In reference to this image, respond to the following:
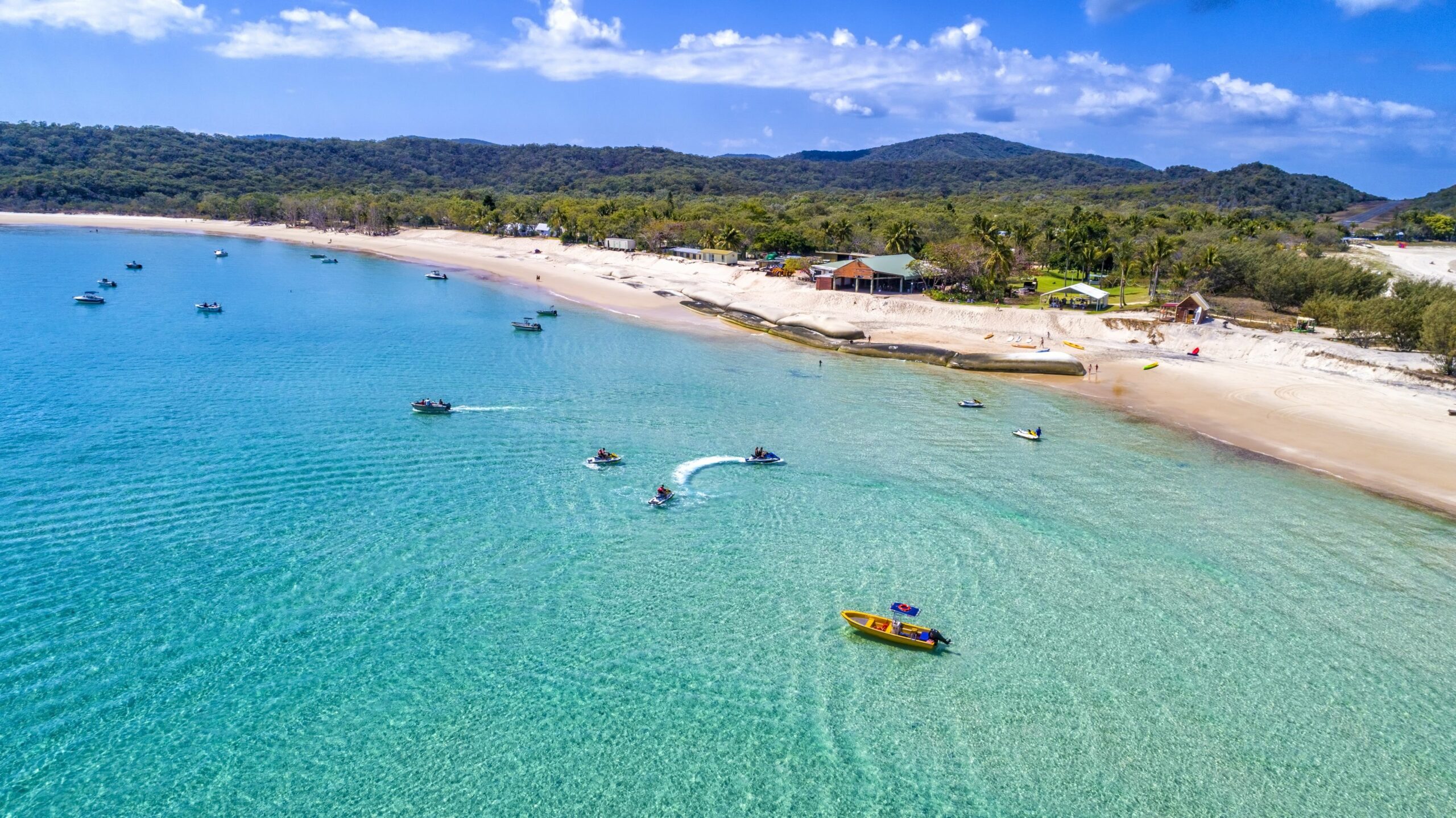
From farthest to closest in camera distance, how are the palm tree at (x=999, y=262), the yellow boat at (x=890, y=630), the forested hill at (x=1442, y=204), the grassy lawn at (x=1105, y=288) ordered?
the forested hill at (x=1442, y=204), the grassy lawn at (x=1105, y=288), the palm tree at (x=999, y=262), the yellow boat at (x=890, y=630)

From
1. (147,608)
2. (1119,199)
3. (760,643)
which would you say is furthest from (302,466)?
(1119,199)

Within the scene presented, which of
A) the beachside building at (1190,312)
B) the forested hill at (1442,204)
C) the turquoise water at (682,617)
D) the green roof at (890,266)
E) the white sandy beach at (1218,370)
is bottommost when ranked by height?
the turquoise water at (682,617)

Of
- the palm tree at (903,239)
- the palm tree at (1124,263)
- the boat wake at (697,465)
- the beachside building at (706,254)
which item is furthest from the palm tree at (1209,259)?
the boat wake at (697,465)

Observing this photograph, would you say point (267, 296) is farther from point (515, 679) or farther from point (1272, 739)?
point (1272, 739)

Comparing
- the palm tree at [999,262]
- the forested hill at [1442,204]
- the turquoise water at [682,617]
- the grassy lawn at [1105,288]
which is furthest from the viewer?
the forested hill at [1442,204]

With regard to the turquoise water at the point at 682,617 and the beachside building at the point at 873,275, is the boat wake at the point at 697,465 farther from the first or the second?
the beachside building at the point at 873,275

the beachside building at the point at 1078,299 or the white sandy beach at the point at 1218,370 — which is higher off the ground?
the beachside building at the point at 1078,299

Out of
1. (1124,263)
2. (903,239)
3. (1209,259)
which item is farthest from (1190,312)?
(903,239)

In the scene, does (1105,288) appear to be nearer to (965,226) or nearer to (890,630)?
(965,226)
